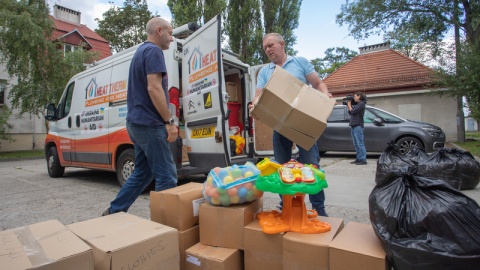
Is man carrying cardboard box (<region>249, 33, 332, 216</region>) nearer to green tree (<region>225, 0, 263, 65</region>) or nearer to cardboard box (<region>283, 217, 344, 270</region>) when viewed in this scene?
cardboard box (<region>283, 217, 344, 270</region>)

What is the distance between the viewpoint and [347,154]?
10.0 m

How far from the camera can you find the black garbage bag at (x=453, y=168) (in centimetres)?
399

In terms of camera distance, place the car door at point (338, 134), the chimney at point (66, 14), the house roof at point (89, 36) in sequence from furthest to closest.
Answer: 1. the chimney at point (66, 14)
2. the house roof at point (89, 36)
3. the car door at point (338, 134)

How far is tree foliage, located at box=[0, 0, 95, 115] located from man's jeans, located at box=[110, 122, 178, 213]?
13103 millimetres

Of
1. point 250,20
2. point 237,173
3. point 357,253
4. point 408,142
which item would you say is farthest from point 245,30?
point 357,253

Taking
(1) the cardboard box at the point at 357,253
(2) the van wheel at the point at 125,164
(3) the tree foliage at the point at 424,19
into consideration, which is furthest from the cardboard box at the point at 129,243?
(3) the tree foliage at the point at 424,19

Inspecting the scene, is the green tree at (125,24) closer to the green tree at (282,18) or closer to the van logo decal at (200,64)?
the green tree at (282,18)

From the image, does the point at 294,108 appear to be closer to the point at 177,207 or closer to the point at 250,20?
the point at 177,207

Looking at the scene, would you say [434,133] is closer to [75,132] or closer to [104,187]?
[104,187]

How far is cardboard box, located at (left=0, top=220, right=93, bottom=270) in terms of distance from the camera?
127cm

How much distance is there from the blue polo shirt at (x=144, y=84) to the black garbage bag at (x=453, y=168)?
3.57m

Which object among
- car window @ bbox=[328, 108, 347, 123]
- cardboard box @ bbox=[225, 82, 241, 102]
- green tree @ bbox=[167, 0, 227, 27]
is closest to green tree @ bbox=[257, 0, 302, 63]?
green tree @ bbox=[167, 0, 227, 27]

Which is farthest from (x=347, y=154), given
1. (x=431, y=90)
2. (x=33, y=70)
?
(x=33, y=70)

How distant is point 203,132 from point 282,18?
1632 centimetres
